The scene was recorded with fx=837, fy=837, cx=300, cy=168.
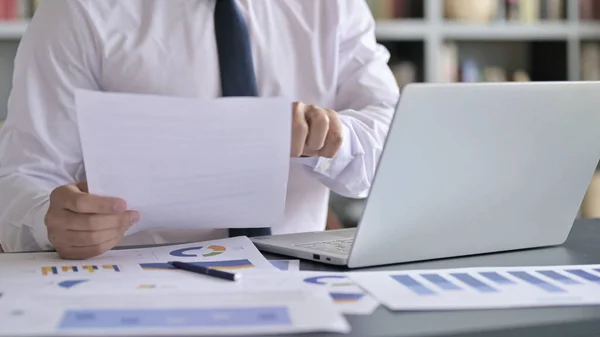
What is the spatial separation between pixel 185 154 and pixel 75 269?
0.56 ft

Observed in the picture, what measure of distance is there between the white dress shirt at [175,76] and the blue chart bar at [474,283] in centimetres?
41

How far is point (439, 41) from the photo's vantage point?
10.1 ft

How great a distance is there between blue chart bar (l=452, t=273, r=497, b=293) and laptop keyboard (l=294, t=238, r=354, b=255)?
0.14 m

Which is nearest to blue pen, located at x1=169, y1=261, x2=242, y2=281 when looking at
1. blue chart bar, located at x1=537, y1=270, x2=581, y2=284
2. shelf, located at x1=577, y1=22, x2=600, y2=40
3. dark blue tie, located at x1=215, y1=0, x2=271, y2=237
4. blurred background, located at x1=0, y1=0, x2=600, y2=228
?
blue chart bar, located at x1=537, y1=270, x2=581, y2=284

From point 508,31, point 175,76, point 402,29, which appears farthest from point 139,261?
point 508,31

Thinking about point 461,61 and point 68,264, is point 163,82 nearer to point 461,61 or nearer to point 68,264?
point 68,264

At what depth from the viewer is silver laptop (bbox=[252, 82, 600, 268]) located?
2.75ft

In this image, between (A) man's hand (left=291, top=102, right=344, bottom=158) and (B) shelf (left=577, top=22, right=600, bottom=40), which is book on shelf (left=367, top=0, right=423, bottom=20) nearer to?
(B) shelf (left=577, top=22, right=600, bottom=40)

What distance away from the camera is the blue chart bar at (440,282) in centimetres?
79

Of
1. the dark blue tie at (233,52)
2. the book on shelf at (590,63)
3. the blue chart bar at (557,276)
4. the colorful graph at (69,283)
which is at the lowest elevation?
the book on shelf at (590,63)

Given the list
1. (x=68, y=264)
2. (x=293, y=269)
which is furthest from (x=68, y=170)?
(x=293, y=269)

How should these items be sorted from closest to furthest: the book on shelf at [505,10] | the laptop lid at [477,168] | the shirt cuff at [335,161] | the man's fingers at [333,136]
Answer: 1. the laptop lid at [477,168]
2. the man's fingers at [333,136]
3. the shirt cuff at [335,161]
4. the book on shelf at [505,10]

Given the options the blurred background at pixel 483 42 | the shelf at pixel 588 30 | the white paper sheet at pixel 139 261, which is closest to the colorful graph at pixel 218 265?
the white paper sheet at pixel 139 261

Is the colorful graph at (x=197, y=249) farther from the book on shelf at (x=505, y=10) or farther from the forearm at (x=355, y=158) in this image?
the book on shelf at (x=505, y=10)
